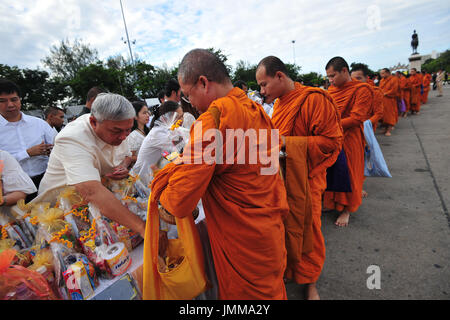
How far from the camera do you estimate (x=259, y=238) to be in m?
1.27

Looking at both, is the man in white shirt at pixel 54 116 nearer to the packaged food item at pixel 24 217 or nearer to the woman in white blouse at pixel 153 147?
the woman in white blouse at pixel 153 147

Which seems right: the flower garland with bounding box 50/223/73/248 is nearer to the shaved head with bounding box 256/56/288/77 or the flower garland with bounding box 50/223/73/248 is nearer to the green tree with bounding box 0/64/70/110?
the shaved head with bounding box 256/56/288/77

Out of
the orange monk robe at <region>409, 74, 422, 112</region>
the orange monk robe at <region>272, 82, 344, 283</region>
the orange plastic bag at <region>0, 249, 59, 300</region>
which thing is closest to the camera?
the orange plastic bag at <region>0, 249, 59, 300</region>

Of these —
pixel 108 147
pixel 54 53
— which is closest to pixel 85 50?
pixel 54 53

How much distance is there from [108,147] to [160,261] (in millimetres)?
930

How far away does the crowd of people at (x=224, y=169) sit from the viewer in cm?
116

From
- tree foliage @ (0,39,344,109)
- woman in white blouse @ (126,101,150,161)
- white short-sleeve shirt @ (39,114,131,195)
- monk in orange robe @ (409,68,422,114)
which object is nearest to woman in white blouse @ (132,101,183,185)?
white short-sleeve shirt @ (39,114,131,195)

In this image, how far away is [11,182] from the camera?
5.05ft

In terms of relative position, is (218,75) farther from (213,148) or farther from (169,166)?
(169,166)

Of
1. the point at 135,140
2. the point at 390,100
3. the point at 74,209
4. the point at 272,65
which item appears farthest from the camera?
the point at 390,100

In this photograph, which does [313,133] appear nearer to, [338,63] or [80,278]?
[338,63]

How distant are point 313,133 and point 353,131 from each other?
4.72ft

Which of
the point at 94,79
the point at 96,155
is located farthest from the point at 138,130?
the point at 94,79

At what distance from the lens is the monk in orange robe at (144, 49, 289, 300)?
3.53ft
